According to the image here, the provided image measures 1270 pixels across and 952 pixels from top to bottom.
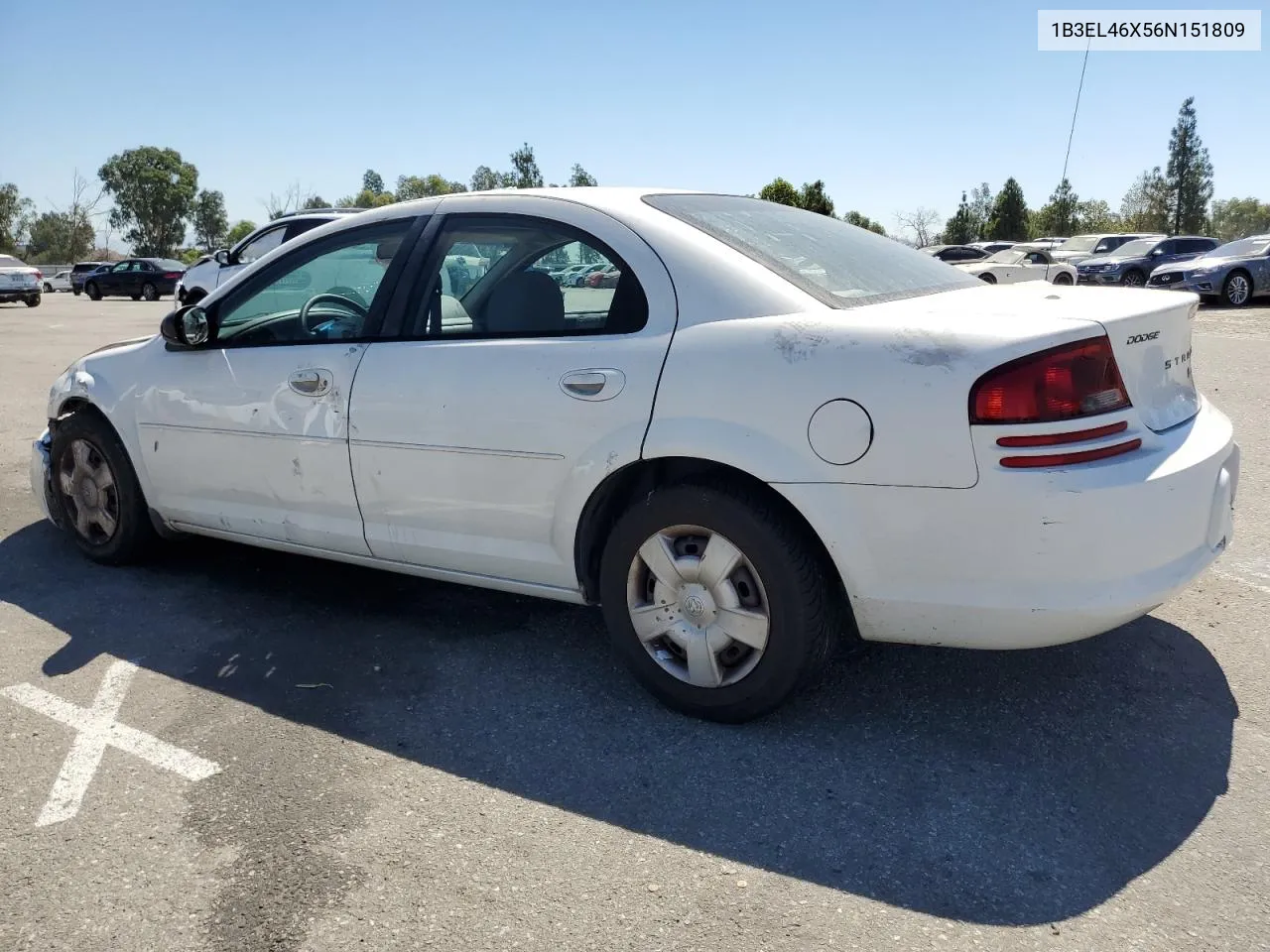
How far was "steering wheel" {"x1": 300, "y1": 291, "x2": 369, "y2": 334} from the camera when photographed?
A: 3898mm

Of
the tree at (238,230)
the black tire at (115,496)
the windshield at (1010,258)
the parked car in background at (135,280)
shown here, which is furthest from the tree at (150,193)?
the black tire at (115,496)

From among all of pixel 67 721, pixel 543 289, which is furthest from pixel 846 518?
pixel 67 721

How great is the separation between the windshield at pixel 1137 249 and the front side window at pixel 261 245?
20.5m

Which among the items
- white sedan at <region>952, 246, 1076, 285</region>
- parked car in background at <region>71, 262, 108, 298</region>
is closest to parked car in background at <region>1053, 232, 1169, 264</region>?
white sedan at <region>952, 246, 1076, 285</region>

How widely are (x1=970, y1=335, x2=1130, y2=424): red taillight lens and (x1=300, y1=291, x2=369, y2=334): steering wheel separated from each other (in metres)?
2.21

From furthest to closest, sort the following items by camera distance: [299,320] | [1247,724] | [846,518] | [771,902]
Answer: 1. [299,320]
2. [1247,724]
3. [846,518]
4. [771,902]

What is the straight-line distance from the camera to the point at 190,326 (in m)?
4.24

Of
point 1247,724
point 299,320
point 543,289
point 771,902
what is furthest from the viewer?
point 299,320

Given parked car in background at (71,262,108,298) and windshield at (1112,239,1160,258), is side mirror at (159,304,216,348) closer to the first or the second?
windshield at (1112,239,1160,258)

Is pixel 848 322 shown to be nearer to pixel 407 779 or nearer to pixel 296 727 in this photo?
pixel 407 779

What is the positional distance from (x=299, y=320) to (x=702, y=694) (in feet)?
7.22

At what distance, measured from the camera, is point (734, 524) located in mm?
3014

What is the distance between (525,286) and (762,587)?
1.31 metres

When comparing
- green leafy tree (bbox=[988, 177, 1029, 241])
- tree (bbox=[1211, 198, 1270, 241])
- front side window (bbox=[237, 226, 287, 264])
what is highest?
front side window (bbox=[237, 226, 287, 264])
